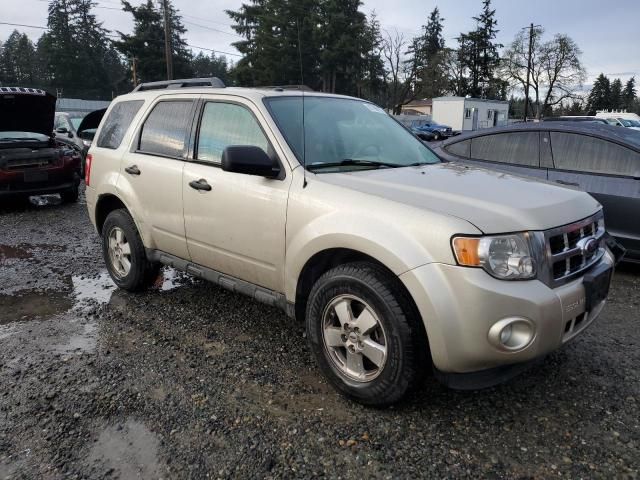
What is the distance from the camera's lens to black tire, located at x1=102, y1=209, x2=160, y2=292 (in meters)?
4.62

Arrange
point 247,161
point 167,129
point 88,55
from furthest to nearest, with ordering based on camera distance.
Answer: point 88,55
point 167,129
point 247,161

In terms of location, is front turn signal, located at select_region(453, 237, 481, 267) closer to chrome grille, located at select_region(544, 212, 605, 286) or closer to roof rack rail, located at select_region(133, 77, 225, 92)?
chrome grille, located at select_region(544, 212, 605, 286)

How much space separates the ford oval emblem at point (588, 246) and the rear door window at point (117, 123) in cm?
380

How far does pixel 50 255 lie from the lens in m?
6.41

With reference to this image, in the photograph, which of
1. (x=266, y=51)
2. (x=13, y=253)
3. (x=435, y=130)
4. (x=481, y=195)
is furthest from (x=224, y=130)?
(x=266, y=51)

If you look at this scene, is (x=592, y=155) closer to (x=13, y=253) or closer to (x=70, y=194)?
(x=13, y=253)

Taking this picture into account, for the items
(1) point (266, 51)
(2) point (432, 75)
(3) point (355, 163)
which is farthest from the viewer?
(2) point (432, 75)

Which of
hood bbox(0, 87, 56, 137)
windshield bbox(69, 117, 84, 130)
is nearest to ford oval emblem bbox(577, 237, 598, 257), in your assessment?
hood bbox(0, 87, 56, 137)

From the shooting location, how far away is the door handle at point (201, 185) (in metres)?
3.73

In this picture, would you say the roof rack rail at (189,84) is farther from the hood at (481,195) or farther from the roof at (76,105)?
the roof at (76,105)

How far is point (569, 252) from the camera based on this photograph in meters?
2.71

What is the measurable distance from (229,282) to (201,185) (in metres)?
A: 0.74

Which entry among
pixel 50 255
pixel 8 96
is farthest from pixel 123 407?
pixel 8 96

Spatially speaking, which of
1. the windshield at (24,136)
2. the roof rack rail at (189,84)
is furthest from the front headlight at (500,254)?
the windshield at (24,136)
